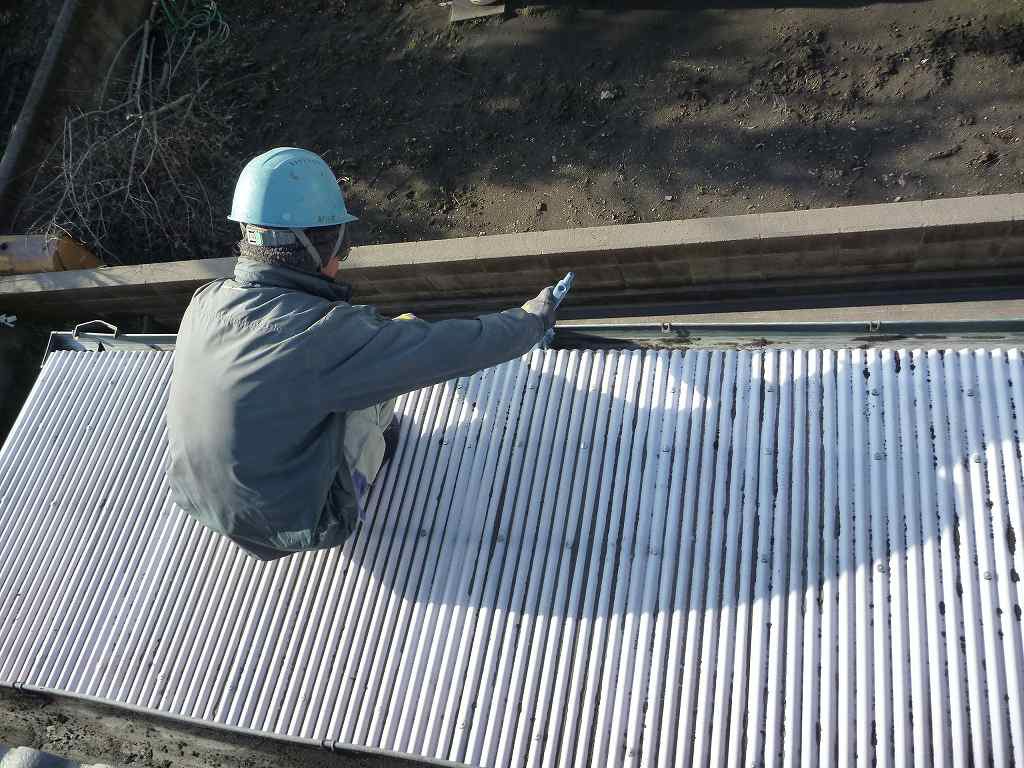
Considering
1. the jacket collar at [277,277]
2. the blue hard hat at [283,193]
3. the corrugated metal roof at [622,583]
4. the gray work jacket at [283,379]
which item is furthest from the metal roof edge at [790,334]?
the blue hard hat at [283,193]

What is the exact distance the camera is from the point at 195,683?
4.59m

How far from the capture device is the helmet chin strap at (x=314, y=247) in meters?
4.10

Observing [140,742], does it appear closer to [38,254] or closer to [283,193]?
[283,193]

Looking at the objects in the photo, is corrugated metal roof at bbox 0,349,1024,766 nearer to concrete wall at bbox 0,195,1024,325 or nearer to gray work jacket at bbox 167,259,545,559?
gray work jacket at bbox 167,259,545,559

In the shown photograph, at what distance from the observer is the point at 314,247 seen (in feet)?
13.7

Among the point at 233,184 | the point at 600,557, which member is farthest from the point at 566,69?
the point at 600,557

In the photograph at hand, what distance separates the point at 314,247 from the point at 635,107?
5183 mm

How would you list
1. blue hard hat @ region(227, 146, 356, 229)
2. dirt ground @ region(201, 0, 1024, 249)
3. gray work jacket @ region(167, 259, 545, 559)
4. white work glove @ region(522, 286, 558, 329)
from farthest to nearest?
dirt ground @ region(201, 0, 1024, 249) → white work glove @ region(522, 286, 558, 329) → blue hard hat @ region(227, 146, 356, 229) → gray work jacket @ region(167, 259, 545, 559)

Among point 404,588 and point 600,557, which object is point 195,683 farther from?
point 600,557

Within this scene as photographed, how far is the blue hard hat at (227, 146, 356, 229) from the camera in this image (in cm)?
401

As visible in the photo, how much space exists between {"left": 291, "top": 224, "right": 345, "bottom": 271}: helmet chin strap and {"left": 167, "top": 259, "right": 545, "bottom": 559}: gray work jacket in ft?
0.30

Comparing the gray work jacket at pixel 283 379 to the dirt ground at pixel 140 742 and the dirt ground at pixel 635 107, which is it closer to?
the dirt ground at pixel 140 742

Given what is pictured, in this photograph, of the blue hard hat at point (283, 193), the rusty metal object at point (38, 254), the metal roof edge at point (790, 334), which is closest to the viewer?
the blue hard hat at point (283, 193)

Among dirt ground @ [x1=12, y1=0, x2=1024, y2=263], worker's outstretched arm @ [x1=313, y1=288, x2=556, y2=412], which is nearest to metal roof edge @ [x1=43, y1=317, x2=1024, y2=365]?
worker's outstretched arm @ [x1=313, y1=288, x2=556, y2=412]
